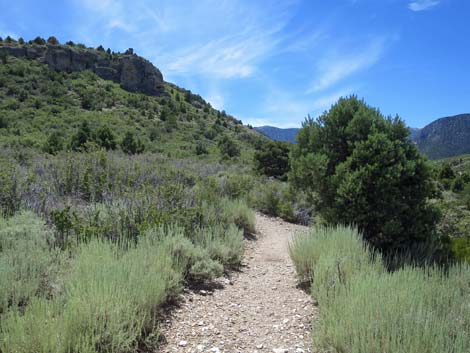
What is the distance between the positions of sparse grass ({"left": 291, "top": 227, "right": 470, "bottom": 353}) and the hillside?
17.0m

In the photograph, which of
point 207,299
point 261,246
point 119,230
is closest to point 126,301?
point 207,299

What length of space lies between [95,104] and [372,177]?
38154 mm

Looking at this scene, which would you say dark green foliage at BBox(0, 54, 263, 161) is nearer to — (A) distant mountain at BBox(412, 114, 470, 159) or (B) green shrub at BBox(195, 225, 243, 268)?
(B) green shrub at BBox(195, 225, 243, 268)

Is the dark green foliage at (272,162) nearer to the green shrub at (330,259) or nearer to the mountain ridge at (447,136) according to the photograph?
the green shrub at (330,259)

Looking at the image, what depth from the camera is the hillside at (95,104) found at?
27484 millimetres

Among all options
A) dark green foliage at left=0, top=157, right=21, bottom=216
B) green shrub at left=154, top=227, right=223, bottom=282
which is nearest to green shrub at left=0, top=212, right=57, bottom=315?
dark green foliage at left=0, top=157, right=21, bottom=216

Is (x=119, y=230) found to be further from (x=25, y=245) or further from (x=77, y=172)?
(x=77, y=172)

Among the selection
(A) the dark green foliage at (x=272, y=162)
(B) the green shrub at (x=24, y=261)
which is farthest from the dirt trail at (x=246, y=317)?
(A) the dark green foliage at (x=272, y=162)

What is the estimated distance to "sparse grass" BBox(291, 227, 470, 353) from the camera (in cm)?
243

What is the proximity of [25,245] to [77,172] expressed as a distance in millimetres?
4474

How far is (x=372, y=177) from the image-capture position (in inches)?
202

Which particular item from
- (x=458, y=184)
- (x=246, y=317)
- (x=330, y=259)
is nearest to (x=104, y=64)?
(x=458, y=184)

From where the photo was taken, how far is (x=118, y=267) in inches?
135

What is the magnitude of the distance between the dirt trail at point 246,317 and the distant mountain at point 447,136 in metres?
121
